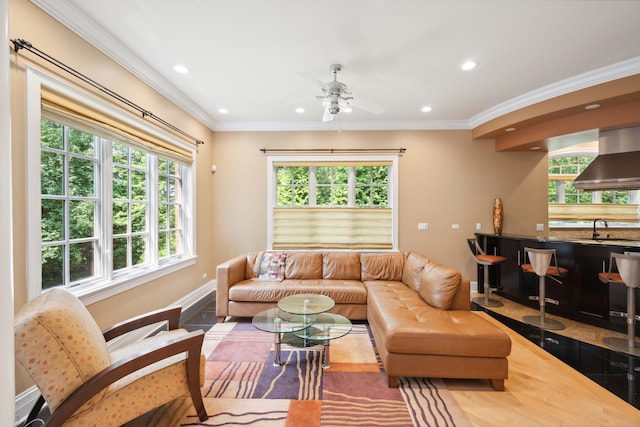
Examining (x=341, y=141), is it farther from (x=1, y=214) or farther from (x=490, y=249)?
(x=1, y=214)

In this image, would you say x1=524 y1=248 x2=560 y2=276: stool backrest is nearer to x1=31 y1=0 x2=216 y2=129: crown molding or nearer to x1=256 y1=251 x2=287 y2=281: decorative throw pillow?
x1=256 y1=251 x2=287 y2=281: decorative throw pillow

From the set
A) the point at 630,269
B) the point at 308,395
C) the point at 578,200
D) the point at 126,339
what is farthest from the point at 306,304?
the point at 578,200

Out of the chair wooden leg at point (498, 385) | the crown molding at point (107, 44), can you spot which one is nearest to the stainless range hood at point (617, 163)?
the chair wooden leg at point (498, 385)

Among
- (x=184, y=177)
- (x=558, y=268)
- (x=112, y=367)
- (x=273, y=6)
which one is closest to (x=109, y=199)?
(x=184, y=177)

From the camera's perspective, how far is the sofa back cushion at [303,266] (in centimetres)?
354

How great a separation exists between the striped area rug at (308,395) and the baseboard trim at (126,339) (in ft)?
2.43

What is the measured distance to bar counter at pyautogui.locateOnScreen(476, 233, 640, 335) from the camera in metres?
2.90

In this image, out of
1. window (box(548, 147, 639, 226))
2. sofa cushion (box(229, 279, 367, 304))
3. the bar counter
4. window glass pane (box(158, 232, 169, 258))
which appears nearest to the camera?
the bar counter

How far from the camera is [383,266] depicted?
11.6ft

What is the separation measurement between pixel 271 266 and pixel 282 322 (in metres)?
1.23

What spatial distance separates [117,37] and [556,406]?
15.1ft

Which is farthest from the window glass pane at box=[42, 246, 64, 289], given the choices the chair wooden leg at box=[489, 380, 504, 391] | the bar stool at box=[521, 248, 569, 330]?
the bar stool at box=[521, 248, 569, 330]

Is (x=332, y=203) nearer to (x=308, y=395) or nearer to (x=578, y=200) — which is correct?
(x=308, y=395)

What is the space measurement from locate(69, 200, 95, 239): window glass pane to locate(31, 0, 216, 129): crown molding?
4.52 ft
